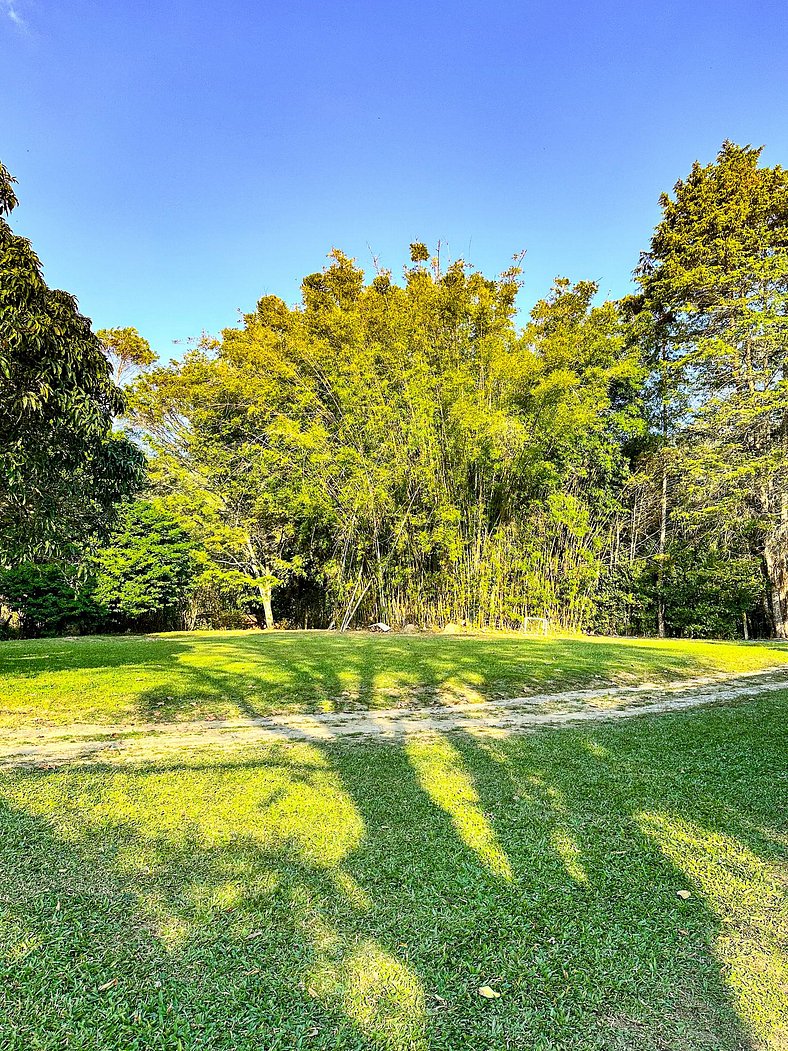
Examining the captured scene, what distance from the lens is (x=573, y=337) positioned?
9578 millimetres

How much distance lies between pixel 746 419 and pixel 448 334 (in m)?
5.46

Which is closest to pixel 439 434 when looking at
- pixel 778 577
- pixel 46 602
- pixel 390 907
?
pixel 778 577

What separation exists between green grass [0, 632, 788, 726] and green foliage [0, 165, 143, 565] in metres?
1.24

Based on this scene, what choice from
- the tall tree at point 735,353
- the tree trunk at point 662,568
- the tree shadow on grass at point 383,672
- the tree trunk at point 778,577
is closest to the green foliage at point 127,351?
the tree shadow on grass at point 383,672

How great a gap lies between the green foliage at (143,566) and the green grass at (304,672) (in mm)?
3897

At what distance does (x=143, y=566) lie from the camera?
38.6 feet

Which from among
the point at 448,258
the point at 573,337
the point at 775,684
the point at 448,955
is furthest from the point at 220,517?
the point at 448,955

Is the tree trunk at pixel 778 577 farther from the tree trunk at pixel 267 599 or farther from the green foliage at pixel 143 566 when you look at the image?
the green foliage at pixel 143 566

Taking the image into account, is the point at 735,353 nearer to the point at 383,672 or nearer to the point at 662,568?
the point at 662,568

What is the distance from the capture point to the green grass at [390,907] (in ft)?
3.92

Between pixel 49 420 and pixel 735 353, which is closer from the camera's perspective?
pixel 49 420

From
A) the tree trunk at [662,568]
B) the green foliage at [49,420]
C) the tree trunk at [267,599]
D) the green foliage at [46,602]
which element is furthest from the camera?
the tree trunk at [267,599]

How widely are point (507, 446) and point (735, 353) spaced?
4.57 meters

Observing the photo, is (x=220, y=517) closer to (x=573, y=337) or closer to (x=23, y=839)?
(x=573, y=337)
